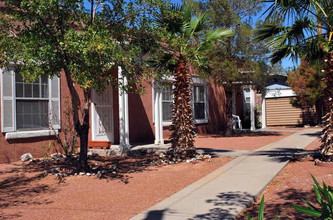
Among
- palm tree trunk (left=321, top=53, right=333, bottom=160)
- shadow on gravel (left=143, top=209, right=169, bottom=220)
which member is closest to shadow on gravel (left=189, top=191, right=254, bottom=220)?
shadow on gravel (left=143, top=209, right=169, bottom=220)

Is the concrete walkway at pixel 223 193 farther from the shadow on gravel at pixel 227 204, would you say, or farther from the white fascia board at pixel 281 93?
the white fascia board at pixel 281 93

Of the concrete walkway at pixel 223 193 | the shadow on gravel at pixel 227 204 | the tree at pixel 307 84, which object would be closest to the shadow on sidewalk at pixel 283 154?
the concrete walkway at pixel 223 193

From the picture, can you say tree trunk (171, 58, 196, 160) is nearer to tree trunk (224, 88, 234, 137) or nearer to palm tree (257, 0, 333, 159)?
palm tree (257, 0, 333, 159)

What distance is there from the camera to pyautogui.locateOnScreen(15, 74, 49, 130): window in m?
10.5

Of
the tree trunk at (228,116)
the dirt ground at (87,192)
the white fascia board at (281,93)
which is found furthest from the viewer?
the white fascia board at (281,93)

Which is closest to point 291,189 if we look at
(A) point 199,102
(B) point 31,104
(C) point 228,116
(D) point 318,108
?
(B) point 31,104

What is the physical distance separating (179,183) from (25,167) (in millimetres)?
4296

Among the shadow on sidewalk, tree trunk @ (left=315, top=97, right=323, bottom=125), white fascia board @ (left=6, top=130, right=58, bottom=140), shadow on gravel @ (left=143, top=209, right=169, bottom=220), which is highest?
tree trunk @ (left=315, top=97, right=323, bottom=125)

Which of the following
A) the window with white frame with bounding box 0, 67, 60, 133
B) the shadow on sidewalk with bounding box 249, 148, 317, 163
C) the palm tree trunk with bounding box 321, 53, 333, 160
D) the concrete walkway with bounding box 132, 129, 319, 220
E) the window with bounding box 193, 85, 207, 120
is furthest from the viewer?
the window with bounding box 193, 85, 207, 120

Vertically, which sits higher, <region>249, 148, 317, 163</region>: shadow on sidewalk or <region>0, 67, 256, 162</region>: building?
<region>0, 67, 256, 162</region>: building

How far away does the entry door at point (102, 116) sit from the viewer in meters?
13.2

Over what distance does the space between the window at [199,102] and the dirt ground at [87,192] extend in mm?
9828

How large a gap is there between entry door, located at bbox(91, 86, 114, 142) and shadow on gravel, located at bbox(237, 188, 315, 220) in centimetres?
796

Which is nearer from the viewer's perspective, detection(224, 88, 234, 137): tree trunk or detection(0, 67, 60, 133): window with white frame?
detection(0, 67, 60, 133): window with white frame
